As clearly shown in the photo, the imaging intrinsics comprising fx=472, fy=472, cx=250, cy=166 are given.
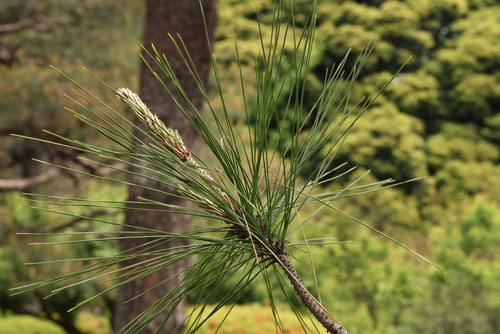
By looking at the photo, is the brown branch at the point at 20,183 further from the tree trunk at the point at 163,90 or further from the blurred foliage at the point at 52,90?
the tree trunk at the point at 163,90

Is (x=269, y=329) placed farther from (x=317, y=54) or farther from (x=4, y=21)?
(x=317, y=54)

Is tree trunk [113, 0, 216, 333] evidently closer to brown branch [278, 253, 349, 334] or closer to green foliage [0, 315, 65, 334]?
brown branch [278, 253, 349, 334]

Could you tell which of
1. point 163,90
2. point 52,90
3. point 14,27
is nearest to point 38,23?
point 14,27

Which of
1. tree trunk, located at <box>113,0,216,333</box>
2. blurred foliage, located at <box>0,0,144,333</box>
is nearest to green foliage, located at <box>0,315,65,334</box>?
blurred foliage, located at <box>0,0,144,333</box>

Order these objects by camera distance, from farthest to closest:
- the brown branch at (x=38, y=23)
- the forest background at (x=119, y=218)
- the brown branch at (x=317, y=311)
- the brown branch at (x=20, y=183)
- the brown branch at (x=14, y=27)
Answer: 1. the brown branch at (x=38, y=23)
2. the forest background at (x=119, y=218)
3. the brown branch at (x=14, y=27)
4. the brown branch at (x=20, y=183)
5. the brown branch at (x=317, y=311)

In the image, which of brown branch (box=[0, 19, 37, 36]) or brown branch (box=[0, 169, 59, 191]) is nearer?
brown branch (box=[0, 169, 59, 191])

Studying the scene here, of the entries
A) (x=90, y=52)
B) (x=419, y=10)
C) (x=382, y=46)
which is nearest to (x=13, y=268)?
(x=90, y=52)

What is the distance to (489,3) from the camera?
40.3 feet

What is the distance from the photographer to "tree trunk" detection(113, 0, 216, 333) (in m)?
2.01

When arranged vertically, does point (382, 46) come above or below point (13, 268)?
below

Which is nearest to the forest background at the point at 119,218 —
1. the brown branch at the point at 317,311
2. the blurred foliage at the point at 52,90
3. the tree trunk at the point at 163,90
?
the blurred foliage at the point at 52,90

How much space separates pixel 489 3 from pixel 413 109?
12.0ft

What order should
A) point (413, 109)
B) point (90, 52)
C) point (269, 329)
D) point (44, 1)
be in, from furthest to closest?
point (413, 109) < point (44, 1) < point (90, 52) < point (269, 329)

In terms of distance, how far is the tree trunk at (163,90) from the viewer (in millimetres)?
2008
